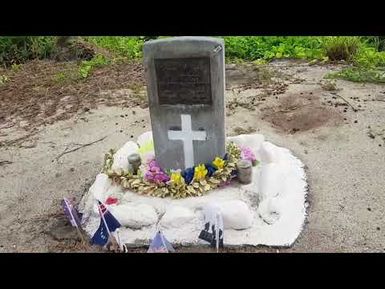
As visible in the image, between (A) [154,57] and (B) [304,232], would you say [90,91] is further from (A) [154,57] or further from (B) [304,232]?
(B) [304,232]

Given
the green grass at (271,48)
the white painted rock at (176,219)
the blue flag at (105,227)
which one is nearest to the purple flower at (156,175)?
the white painted rock at (176,219)

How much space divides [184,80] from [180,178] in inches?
38.0

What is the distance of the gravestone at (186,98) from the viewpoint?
4.06 m

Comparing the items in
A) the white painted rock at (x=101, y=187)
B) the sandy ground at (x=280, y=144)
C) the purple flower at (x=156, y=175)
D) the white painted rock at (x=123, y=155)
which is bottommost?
the sandy ground at (x=280, y=144)

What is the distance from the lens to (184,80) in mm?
4191

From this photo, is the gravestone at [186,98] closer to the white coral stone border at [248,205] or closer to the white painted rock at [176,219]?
the white coral stone border at [248,205]

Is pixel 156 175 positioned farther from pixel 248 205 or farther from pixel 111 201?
pixel 248 205

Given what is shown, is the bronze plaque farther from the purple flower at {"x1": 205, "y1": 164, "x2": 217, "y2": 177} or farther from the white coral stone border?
the white coral stone border

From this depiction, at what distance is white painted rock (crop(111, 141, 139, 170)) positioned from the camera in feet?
16.0

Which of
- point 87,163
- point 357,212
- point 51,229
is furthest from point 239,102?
point 51,229

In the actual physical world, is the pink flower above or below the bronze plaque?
below

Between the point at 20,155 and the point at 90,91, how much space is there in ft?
7.55

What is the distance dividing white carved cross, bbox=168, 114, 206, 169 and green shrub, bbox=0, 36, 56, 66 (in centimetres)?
629

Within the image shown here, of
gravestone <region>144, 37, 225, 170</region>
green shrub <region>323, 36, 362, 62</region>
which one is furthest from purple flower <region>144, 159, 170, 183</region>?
green shrub <region>323, 36, 362, 62</region>
